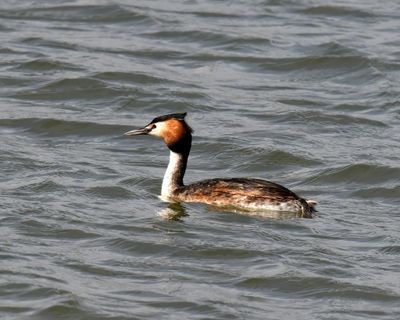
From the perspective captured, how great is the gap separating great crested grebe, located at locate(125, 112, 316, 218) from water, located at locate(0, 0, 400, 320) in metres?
0.14

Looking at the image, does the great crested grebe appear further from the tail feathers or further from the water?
the water

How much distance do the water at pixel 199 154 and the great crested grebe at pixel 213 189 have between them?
Result: 5.3 inches

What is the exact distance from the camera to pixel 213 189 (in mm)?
13688

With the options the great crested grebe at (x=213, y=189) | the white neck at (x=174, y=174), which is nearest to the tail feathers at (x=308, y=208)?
the great crested grebe at (x=213, y=189)

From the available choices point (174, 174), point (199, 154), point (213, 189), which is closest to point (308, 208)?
point (213, 189)

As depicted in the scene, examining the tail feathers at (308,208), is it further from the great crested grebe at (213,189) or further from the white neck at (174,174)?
the white neck at (174,174)

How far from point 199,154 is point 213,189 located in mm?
2224

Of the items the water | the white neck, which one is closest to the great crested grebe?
the white neck

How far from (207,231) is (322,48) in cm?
816

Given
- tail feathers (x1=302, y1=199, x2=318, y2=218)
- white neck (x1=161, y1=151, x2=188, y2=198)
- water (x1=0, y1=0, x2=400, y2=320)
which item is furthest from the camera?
white neck (x1=161, y1=151, x2=188, y2=198)

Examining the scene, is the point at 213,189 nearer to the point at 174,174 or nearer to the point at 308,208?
the point at 174,174

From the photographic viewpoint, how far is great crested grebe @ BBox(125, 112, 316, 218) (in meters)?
13.3

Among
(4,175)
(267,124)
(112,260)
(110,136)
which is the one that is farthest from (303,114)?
(112,260)

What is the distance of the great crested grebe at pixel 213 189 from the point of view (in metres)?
13.3
